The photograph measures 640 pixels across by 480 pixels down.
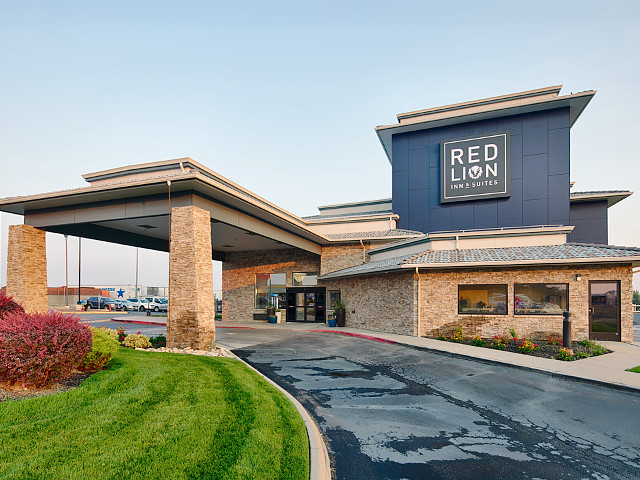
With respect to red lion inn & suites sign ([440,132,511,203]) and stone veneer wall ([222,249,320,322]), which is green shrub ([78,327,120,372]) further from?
red lion inn & suites sign ([440,132,511,203])

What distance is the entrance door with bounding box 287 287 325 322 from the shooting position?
28859 millimetres

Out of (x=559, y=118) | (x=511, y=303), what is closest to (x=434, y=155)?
(x=559, y=118)

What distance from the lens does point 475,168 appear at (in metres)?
27.1

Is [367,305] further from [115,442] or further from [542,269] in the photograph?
[115,442]

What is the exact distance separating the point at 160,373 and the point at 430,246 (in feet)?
52.9

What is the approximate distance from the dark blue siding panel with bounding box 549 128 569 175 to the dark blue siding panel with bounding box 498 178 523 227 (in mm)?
2335

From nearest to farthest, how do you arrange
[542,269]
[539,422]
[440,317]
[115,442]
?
[115,442]
[539,422]
[542,269]
[440,317]

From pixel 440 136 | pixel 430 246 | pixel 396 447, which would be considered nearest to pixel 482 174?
pixel 440 136

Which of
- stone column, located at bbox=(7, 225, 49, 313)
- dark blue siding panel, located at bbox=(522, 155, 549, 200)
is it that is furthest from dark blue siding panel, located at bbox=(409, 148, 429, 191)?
stone column, located at bbox=(7, 225, 49, 313)

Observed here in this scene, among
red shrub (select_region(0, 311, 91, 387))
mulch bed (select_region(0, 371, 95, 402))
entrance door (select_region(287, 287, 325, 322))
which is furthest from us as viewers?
entrance door (select_region(287, 287, 325, 322))

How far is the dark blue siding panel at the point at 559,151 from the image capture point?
25.3 metres

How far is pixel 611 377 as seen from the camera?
1009cm

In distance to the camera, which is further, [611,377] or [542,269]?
[542,269]

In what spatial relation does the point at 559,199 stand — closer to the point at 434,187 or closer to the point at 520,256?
the point at 434,187
